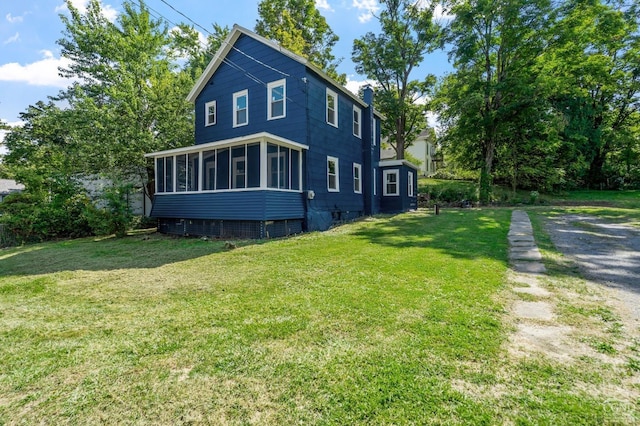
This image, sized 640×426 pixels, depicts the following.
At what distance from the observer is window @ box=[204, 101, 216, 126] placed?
1385cm

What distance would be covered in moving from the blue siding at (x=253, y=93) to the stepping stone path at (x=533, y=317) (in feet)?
26.7

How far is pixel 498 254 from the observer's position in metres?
6.18

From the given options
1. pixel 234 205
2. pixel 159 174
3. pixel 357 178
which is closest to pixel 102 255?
pixel 234 205

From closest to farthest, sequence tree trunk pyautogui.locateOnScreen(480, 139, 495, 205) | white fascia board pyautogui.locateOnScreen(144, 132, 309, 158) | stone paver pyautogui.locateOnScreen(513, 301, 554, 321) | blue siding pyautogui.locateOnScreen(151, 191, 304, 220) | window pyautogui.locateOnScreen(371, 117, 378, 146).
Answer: stone paver pyautogui.locateOnScreen(513, 301, 554, 321), white fascia board pyautogui.locateOnScreen(144, 132, 309, 158), blue siding pyautogui.locateOnScreen(151, 191, 304, 220), window pyautogui.locateOnScreen(371, 117, 378, 146), tree trunk pyautogui.locateOnScreen(480, 139, 495, 205)

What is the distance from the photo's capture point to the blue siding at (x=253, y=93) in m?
11.4

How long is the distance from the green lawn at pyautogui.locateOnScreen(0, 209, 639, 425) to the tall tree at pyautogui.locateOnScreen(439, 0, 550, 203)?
60.4ft

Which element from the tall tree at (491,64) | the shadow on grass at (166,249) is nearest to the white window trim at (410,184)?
the tall tree at (491,64)

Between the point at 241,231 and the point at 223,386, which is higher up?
the point at 241,231

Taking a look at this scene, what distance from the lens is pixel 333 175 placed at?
42.3 feet

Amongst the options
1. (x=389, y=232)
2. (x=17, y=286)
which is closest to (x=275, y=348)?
(x=17, y=286)

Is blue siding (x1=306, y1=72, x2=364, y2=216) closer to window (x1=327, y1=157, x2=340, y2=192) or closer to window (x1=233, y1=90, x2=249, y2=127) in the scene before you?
window (x1=327, y1=157, x2=340, y2=192)

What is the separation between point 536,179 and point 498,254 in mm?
21972

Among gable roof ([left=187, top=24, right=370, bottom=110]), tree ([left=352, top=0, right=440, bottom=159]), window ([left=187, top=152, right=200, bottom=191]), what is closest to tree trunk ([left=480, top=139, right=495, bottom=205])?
tree ([left=352, top=0, right=440, bottom=159])

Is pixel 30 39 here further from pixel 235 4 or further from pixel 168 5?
pixel 235 4
